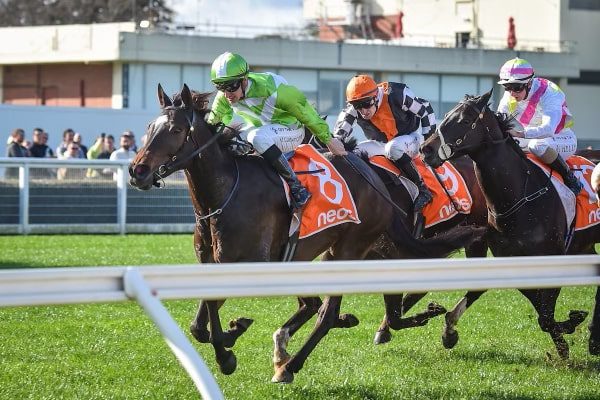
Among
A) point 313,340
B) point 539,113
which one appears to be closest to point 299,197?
point 313,340

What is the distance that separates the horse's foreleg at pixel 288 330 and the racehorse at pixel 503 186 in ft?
3.52

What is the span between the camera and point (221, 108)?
7977 millimetres

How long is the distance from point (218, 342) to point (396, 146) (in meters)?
2.69

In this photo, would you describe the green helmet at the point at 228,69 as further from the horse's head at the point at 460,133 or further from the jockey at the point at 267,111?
the horse's head at the point at 460,133

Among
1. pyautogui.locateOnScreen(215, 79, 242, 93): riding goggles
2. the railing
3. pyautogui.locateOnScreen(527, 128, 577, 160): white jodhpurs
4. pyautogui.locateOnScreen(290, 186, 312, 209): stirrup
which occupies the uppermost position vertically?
pyautogui.locateOnScreen(215, 79, 242, 93): riding goggles

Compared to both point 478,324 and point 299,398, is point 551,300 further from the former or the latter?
point 299,398

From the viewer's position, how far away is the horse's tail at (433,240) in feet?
27.5

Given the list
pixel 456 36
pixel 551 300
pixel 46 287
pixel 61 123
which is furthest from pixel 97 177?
pixel 456 36

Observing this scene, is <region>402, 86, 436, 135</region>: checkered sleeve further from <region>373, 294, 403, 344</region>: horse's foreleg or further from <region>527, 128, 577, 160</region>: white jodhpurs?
<region>373, 294, 403, 344</region>: horse's foreleg

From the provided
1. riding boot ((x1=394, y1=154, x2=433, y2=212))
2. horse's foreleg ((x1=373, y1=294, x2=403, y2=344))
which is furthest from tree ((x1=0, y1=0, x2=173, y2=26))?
horse's foreleg ((x1=373, y1=294, x2=403, y2=344))

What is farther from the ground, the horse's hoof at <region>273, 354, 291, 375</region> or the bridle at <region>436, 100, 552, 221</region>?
the bridle at <region>436, 100, 552, 221</region>

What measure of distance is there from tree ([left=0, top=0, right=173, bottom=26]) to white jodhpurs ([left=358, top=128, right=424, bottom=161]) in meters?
44.5

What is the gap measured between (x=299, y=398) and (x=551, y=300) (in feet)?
7.92

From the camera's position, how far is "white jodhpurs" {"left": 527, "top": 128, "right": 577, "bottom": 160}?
8797mm
